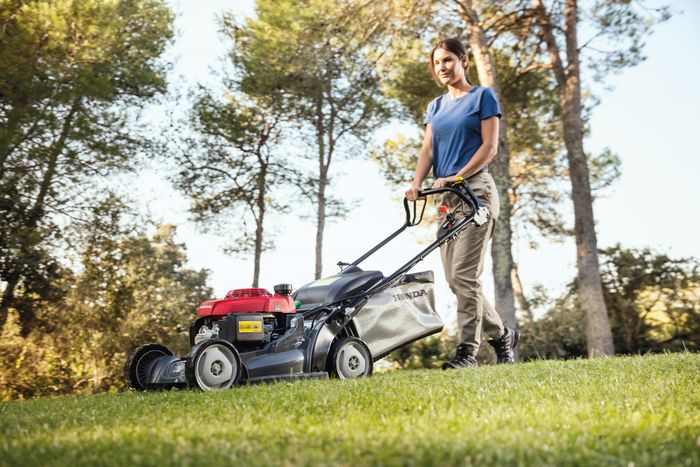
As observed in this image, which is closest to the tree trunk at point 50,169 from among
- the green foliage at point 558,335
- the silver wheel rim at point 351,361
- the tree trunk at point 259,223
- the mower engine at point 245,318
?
the tree trunk at point 259,223

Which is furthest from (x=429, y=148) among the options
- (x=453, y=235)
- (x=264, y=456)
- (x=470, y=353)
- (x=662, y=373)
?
(x=264, y=456)

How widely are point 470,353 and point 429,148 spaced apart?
4.92ft

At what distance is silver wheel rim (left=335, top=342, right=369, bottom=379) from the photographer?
13.5ft

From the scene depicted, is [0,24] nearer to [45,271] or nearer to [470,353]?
[45,271]

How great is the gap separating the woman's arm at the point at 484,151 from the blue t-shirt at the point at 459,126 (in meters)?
0.07

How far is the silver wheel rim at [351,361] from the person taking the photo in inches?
162

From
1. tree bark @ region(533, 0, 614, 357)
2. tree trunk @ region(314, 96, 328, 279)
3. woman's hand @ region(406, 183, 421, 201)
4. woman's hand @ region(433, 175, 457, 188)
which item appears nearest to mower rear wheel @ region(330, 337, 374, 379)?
woman's hand @ region(406, 183, 421, 201)

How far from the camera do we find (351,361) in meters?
4.22

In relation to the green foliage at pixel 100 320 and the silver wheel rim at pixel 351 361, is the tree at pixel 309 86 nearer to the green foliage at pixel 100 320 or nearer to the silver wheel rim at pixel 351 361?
the green foliage at pixel 100 320

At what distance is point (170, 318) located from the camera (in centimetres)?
1398

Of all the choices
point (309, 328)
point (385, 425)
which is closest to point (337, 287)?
point (309, 328)

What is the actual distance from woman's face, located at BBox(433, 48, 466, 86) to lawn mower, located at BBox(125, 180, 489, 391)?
0.75m

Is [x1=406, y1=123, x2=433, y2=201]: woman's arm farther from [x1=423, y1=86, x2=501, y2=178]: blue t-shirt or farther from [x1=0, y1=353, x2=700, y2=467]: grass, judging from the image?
[x1=0, y1=353, x2=700, y2=467]: grass

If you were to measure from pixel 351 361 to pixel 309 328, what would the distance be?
0.35m
